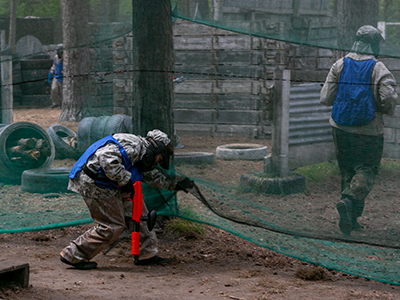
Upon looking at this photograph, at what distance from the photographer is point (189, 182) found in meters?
4.80

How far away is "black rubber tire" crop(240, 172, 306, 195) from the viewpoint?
15.4 ft

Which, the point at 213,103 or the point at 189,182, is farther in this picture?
the point at 213,103

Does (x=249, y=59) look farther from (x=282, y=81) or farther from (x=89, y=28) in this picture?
(x=89, y=28)

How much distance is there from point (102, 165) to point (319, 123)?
201 cm

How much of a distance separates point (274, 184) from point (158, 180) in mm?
1047

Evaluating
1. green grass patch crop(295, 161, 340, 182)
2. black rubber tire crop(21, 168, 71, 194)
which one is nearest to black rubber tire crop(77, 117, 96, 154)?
black rubber tire crop(21, 168, 71, 194)

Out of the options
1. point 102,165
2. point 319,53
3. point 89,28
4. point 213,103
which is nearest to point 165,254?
point 102,165

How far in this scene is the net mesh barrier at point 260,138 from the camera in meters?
4.38

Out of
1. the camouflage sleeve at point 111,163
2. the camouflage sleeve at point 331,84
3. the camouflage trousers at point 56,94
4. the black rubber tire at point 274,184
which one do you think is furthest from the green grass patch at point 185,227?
the camouflage trousers at point 56,94

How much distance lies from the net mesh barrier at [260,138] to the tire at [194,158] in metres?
0.01

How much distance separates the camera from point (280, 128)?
5465 millimetres

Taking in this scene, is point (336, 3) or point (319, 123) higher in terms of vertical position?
point (336, 3)

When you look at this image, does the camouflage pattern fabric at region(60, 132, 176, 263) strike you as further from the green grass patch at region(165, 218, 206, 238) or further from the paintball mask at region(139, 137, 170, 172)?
the green grass patch at region(165, 218, 206, 238)

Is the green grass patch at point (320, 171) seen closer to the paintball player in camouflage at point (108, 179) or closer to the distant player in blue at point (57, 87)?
the paintball player in camouflage at point (108, 179)
